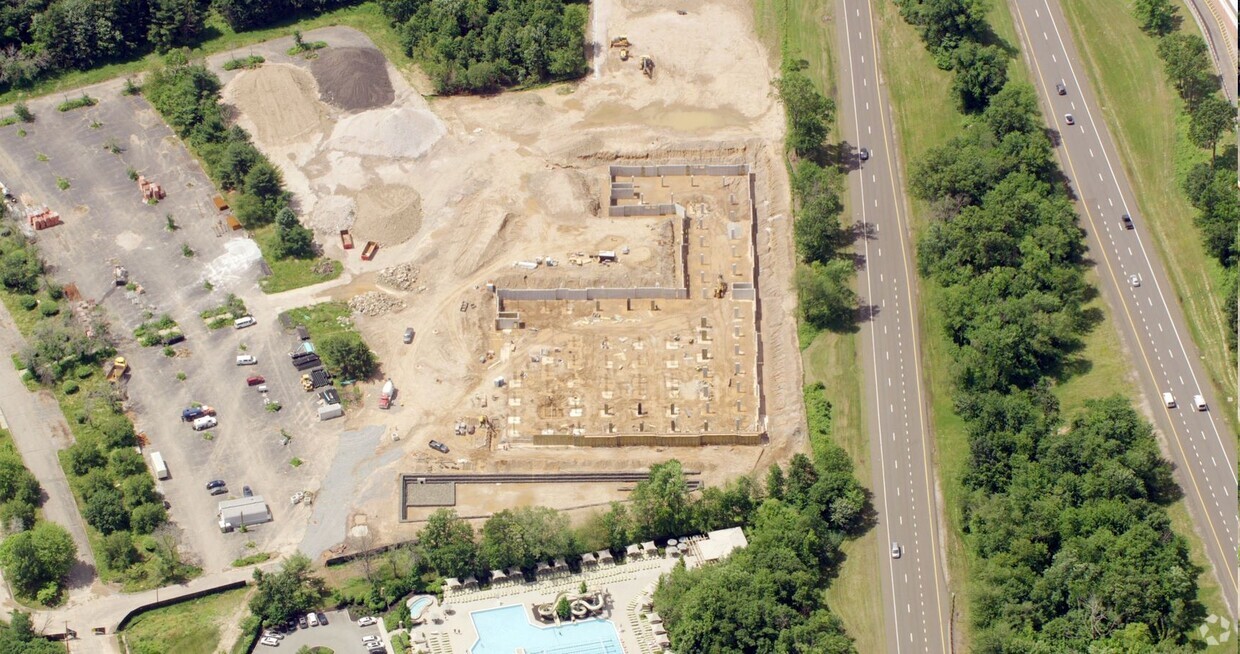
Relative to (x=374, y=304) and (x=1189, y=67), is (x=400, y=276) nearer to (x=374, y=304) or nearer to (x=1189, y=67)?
(x=374, y=304)

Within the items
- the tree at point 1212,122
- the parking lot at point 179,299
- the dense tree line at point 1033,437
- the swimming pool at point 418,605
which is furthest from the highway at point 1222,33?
the parking lot at point 179,299

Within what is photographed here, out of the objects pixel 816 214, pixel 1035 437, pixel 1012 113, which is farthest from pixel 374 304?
pixel 1012 113

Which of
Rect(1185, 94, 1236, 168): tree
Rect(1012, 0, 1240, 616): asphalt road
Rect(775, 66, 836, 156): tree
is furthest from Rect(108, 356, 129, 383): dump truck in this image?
Rect(1185, 94, 1236, 168): tree

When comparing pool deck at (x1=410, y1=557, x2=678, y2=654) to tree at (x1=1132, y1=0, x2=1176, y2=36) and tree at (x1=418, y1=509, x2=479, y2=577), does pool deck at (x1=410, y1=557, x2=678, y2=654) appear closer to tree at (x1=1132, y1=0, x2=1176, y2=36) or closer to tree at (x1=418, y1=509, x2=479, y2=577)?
tree at (x1=418, y1=509, x2=479, y2=577)

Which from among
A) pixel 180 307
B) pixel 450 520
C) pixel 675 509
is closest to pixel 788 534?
pixel 675 509

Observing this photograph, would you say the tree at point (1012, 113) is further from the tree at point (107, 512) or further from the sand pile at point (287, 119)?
the tree at point (107, 512)
